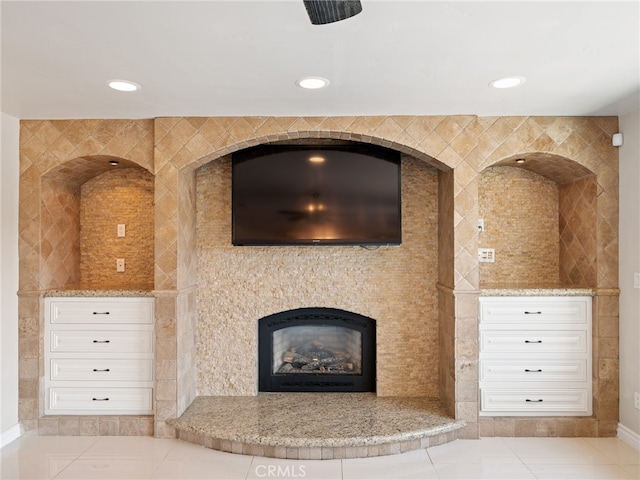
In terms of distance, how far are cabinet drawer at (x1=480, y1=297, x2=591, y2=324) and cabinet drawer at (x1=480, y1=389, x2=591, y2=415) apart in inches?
20.8

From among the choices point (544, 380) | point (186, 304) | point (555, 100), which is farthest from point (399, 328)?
point (555, 100)

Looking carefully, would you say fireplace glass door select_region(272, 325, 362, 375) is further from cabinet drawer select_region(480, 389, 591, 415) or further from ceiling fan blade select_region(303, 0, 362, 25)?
ceiling fan blade select_region(303, 0, 362, 25)

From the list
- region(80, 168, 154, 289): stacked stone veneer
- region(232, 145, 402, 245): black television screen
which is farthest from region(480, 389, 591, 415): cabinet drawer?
region(80, 168, 154, 289): stacked stone veneer

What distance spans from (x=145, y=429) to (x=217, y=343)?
0.85 meters

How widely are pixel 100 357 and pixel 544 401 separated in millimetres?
3382

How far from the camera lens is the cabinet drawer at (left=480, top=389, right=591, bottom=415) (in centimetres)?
344

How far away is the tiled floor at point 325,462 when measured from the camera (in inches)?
112

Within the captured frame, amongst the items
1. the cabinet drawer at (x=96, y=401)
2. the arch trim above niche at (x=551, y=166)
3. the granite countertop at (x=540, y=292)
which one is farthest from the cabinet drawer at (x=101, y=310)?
the arch trim above niche at (x=551, y=166)

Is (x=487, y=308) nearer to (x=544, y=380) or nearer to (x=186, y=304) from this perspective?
(x=544, y=380)

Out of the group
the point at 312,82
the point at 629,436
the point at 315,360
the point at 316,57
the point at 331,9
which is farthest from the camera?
the point at 315,360

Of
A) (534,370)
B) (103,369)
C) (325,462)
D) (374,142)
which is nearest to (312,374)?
(325,462)

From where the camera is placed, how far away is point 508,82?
274 centimetres

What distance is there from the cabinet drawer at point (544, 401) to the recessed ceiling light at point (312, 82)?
8.21 ft

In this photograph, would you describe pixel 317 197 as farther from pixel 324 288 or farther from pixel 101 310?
pixel 101 310
